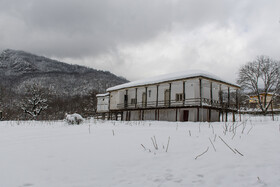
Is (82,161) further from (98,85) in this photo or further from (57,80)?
(57,80)

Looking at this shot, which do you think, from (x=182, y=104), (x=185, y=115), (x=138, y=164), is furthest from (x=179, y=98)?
(x=138, y=164)

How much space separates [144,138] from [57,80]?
122491mm

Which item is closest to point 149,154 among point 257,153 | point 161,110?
point 257,153

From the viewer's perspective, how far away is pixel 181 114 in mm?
24031

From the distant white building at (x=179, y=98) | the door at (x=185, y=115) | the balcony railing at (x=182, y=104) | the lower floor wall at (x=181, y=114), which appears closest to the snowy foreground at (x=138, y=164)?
the balcony railing at (x=182, y=104)

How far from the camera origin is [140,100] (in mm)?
29766

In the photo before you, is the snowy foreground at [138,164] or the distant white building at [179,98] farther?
the distant white building at [179,98]

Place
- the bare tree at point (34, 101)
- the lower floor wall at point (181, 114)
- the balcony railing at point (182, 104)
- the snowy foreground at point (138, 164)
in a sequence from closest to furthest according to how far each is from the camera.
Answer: the snowy foreground at point (138, 164) → the balcony railing at point (182, 104) → the lower floor wall at point (181, 114) → the bare tree at point (34, 101)

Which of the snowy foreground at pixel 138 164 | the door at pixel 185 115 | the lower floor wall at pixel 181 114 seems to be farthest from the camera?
the door at pixel 185 115

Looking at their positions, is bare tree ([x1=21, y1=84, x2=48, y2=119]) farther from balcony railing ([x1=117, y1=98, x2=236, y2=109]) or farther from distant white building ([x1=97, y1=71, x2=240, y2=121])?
balcony railing ([x1=117, y1=98, x2=236, y2=109])

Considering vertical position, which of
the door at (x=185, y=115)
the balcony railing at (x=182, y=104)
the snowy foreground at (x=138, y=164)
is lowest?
the snowy foreground at (x=138, y=164)

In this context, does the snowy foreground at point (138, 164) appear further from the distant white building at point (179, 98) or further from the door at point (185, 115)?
the door at point (185, 115)

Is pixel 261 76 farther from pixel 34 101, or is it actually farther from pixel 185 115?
pixel 34 101

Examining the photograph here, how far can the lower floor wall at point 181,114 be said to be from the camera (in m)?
22.4
